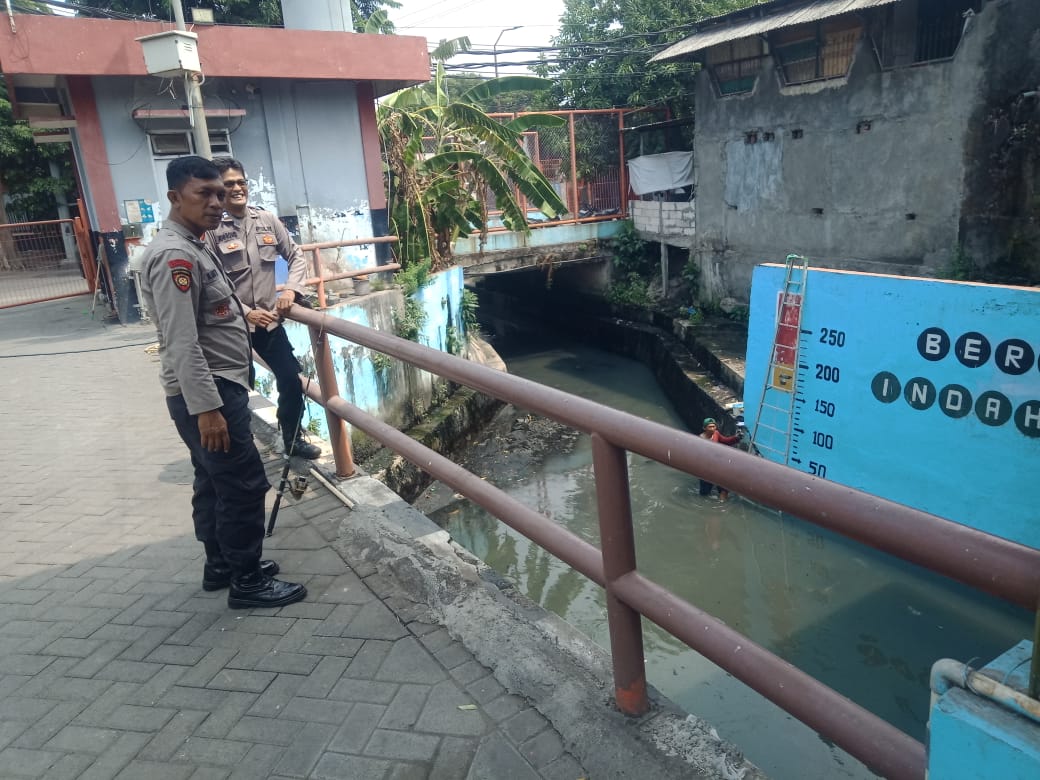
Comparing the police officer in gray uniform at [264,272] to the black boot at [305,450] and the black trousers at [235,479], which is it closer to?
the black boot at [305,450]

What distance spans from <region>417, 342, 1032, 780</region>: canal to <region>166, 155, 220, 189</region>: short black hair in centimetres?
464

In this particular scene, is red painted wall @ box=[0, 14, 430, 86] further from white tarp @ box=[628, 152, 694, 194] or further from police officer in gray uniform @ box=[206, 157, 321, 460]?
police officer in gray uniform @ box=[206, 157, 321, 460]

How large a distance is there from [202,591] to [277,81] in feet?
34.0

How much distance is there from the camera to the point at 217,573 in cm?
292

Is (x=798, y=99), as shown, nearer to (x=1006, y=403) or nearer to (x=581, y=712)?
(x=1006, y=403)

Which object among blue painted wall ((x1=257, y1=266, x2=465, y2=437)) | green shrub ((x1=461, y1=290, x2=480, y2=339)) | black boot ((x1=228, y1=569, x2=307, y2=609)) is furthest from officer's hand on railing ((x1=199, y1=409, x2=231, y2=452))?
green shrub ((x1=461, y1=290, x2=480, y2=339))

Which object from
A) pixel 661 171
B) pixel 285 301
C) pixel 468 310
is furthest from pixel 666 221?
pixel 285 301

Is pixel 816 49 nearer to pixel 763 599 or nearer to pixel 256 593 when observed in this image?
pixel 763 599

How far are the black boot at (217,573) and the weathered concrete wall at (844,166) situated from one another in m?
10.4

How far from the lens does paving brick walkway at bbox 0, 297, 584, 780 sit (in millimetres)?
1995

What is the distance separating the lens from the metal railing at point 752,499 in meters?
1.14

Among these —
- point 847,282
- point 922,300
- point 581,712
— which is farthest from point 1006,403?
point 581,712

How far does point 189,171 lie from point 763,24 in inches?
445

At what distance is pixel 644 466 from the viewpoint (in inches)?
396
